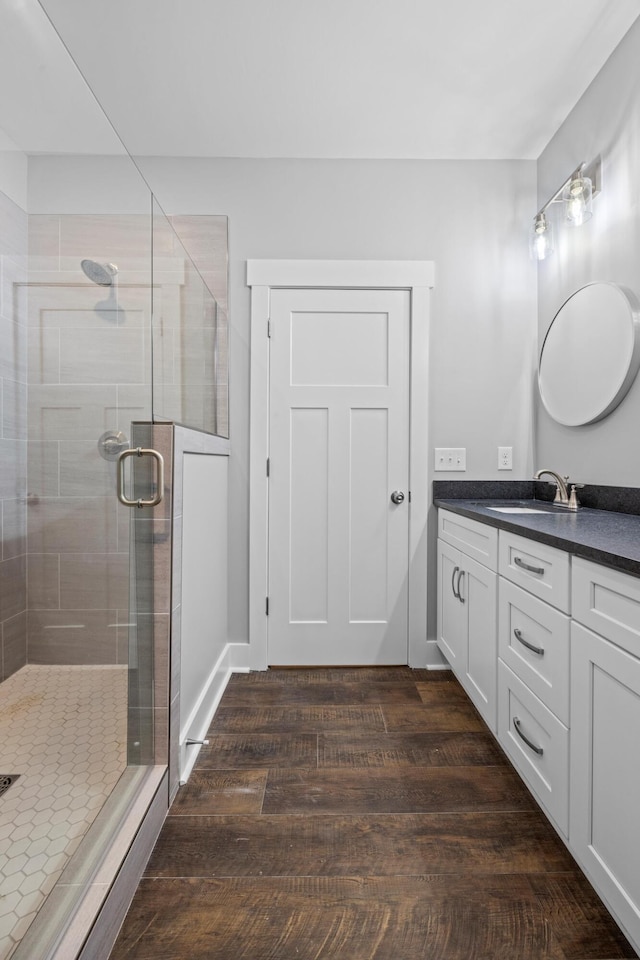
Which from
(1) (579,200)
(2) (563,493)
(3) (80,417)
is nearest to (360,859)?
(3) (80,417)

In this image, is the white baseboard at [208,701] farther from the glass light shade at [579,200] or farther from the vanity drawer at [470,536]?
the glass light shade at [579,200]

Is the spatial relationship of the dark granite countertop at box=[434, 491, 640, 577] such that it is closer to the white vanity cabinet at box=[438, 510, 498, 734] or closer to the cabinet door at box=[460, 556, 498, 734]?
the white vanity cabinet at box=[438, 510, 498, 734]

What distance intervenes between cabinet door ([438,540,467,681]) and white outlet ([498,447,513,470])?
20.3 inches

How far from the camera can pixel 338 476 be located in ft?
8.28

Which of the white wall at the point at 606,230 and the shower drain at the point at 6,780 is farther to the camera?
the white wall at the point at 606,230

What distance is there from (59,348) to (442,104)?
2046mm

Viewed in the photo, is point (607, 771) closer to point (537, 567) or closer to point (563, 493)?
point (537, 567)

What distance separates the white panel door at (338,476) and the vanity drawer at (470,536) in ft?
0.77

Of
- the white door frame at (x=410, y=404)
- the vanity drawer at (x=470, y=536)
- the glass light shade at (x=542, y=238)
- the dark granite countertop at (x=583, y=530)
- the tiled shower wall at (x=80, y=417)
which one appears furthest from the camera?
the white door frame at (x=410, y=404)

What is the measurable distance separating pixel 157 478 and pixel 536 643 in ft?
3.84

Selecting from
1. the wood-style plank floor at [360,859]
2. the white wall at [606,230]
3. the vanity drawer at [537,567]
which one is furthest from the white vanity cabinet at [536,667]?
the white wall at [606,230]

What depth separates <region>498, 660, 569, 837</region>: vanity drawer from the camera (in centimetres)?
124

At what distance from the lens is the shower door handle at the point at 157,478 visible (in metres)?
1.28

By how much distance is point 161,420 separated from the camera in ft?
5.00
